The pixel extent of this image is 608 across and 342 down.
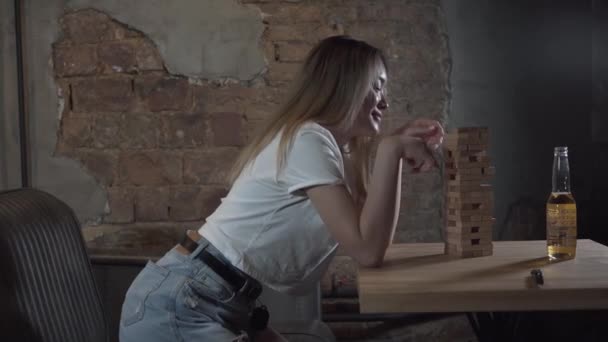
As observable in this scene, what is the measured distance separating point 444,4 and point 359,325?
1315 mm

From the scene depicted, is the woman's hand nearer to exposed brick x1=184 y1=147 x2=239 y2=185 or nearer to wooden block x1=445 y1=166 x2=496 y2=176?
wooden block x1=445 y1=166 x2=496 y2=176

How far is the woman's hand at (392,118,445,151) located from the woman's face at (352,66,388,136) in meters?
0.06

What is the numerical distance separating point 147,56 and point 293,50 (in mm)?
582

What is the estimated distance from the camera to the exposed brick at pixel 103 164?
2736mm

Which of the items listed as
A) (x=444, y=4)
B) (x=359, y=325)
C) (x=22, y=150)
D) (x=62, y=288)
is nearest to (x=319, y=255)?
(x=62, y=288)

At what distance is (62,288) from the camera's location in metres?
1.44

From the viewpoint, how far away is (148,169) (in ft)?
8.96

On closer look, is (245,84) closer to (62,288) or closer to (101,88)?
(101,88)

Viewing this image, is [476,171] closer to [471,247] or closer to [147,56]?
[471,247]

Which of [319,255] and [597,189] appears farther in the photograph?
[597,189]

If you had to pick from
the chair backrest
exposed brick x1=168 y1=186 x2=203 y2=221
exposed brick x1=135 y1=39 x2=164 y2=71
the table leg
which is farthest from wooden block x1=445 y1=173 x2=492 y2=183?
exposed brick x1=135 y1=39 x2=164 y2=71

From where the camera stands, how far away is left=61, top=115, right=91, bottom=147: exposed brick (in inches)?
107

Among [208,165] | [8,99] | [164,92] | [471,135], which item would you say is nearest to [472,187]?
[471,135]

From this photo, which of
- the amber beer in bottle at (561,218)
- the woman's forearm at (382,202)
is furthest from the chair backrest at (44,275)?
the amber beer in bottle at (561,218)
